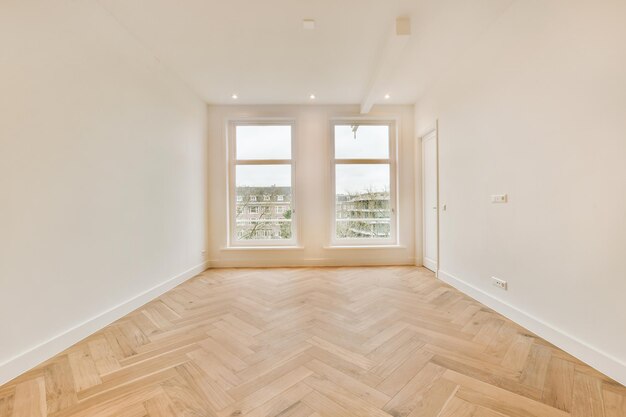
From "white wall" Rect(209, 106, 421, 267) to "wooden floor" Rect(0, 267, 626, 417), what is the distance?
1.73m

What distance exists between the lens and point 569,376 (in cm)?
154

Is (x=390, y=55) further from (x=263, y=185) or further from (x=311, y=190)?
(x=263, y=185)

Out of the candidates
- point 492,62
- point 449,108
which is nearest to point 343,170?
point 449,108

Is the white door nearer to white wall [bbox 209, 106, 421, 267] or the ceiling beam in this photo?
white wall [bbox 209, 106, 421, 267]

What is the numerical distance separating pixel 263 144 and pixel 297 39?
6.95 ft

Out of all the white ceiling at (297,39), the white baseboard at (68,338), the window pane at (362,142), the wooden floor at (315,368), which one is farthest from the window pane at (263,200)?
the wooden floor at (315,368)

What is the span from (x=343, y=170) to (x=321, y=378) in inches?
140

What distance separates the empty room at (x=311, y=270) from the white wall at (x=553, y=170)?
15 mm

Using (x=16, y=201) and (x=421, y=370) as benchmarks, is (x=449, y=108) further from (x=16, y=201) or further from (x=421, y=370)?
(x=16, y=201)

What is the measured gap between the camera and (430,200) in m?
4.09

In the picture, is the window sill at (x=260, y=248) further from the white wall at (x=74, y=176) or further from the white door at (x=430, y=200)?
the white door at (x=430, y=200)

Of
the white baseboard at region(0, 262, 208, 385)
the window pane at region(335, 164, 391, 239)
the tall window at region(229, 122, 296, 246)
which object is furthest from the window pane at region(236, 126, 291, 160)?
the white baseboard at region(0, 262, 208, 385)

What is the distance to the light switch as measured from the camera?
2.41 metres

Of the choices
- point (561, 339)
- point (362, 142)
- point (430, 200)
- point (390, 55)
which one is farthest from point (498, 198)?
point (362, 142)
